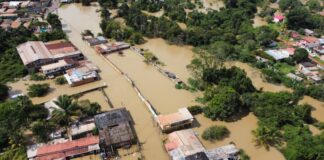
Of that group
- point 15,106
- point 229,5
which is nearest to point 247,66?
point 229,5

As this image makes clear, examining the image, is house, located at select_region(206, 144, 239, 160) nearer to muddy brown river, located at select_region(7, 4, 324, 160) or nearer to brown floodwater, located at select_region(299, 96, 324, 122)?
muddy brown river, located at select_region(7, 4, 324, 160)

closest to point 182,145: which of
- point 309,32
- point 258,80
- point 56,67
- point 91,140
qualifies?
point 91,140

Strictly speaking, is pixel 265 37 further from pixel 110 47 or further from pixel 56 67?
pixel 56 67

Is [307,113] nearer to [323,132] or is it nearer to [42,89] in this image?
[323,132]

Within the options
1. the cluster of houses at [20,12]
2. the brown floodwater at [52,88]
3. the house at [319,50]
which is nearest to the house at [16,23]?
the cluster of houses at [20,12]

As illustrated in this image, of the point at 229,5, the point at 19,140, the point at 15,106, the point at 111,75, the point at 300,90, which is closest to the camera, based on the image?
the point at 19,140

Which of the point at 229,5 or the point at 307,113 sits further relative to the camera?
the point at 229,5
